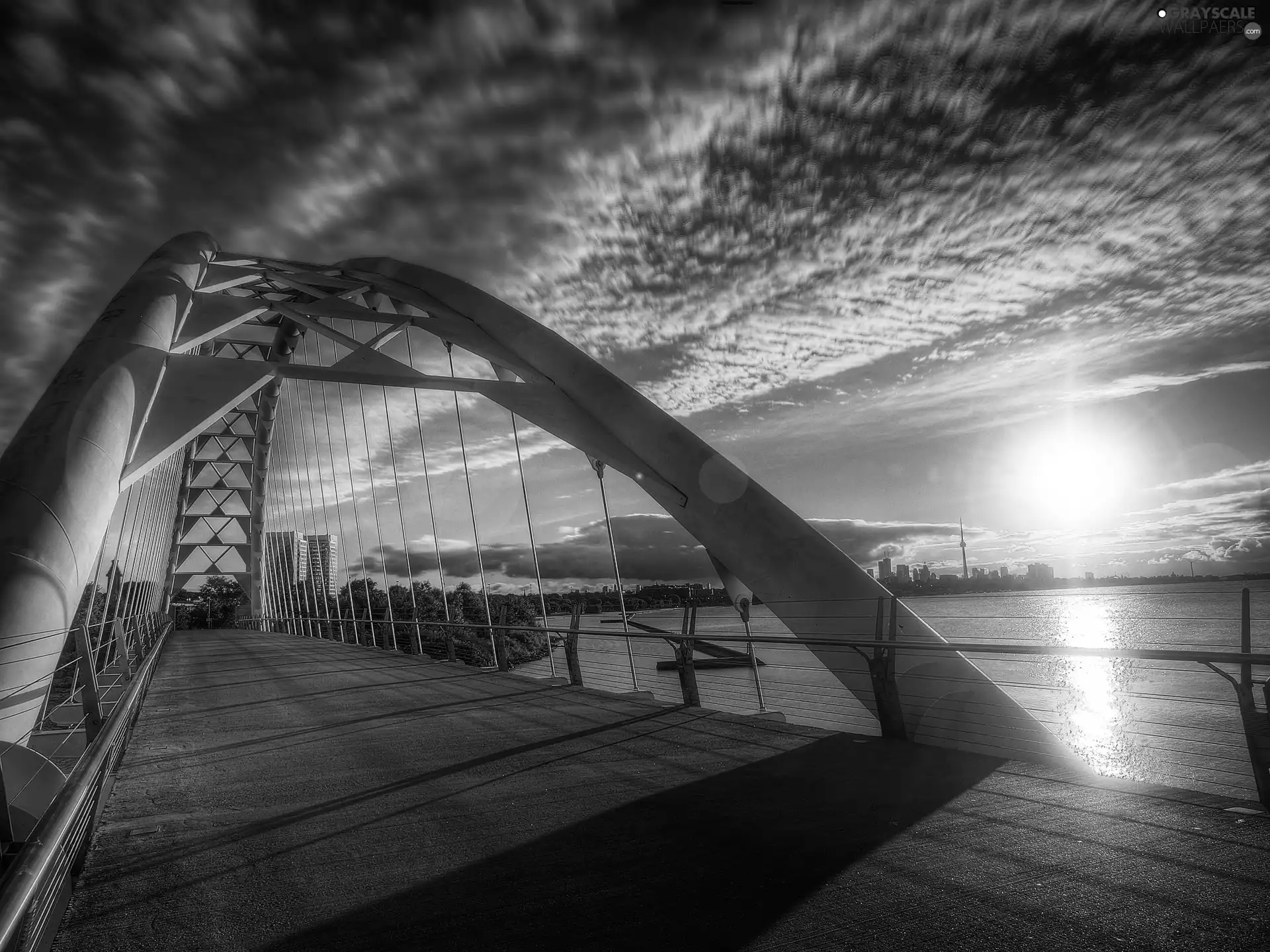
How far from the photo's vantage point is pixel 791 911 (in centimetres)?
283

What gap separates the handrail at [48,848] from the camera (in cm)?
183

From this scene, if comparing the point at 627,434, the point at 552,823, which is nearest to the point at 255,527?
the point at 627,434

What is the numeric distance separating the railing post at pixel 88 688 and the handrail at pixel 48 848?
1229mm

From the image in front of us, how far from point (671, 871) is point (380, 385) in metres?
11.8

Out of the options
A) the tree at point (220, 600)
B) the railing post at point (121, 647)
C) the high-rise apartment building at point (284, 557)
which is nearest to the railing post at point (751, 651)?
the railing post at point (121, 647)

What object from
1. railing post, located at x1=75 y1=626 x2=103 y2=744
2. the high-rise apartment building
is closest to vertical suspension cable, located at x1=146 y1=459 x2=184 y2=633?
the high-rise apartment building

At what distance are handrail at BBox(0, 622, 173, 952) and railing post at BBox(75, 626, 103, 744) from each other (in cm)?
123

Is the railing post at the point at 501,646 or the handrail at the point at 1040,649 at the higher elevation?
the handrail at the point at 1040,649

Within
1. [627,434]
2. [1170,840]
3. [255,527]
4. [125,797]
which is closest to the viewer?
[1170,840]

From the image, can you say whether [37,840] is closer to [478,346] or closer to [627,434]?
[627,434]

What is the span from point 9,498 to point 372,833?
6.56m

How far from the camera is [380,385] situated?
1356 centimetres

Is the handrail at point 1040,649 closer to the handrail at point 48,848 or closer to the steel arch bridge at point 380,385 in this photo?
the steel arch bridge at point 380,385

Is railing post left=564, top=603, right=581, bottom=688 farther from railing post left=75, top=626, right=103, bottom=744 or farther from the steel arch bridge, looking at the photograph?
railing post left=75, top=626, right=103, bottom=744
